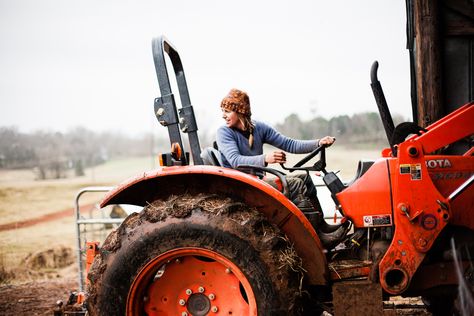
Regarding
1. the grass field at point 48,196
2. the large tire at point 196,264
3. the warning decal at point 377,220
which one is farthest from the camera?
the grass field at point 48,196

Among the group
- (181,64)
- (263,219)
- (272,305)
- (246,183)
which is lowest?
(272,305)

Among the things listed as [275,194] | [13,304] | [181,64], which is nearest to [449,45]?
[181,64]

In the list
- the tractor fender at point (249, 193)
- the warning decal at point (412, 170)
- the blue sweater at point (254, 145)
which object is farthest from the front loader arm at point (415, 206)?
the blue sweater at point (254, 145)

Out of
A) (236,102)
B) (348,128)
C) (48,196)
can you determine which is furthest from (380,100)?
(48,196)

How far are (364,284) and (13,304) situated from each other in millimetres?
3992

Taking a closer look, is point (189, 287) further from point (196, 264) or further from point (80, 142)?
point (80, 142)

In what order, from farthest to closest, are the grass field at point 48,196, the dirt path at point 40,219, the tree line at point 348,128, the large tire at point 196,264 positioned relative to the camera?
1. the tree line at point 348,128
2. the dirt path at point 40,219
3. the grass field at point 48,196
4. the large tire at point 196,264

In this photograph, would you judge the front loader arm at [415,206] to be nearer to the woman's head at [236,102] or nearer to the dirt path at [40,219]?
the woman's head at [236,102]

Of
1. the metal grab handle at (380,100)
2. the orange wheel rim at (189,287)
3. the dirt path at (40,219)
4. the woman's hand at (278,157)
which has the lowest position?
the dirt path at (40,219)

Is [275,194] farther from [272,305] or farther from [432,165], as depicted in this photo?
[432,165]

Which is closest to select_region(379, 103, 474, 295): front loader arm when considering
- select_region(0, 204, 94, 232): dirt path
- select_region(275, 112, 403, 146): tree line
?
select_region(275, 112, 403, 146): tree line

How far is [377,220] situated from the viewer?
10.4 ft

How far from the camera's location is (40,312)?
5125 millimetres

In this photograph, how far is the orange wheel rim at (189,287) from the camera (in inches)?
118
